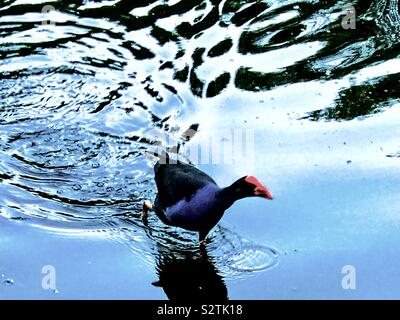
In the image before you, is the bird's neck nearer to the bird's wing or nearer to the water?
the bird's wing

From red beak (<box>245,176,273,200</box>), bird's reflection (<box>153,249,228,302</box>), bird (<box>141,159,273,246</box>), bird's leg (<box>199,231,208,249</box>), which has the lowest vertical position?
bird's reflection (<box>153,249,228,302</box>)

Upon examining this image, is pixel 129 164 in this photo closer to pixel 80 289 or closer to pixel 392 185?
pixel 80 289

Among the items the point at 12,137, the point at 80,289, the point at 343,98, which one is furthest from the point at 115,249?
the point at 343,98

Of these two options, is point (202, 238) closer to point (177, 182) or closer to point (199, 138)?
point (177, 182)

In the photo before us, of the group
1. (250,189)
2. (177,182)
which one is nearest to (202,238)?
(177,182)

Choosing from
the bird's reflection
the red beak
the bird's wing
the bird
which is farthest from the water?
the red beak

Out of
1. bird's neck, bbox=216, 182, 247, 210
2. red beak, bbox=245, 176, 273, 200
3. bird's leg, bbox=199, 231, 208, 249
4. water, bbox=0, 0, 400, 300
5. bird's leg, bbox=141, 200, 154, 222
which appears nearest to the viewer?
red beak, bbox=245, 176, 273, 200

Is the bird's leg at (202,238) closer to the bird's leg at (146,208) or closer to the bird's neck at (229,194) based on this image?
the bird's neck at (229,194)

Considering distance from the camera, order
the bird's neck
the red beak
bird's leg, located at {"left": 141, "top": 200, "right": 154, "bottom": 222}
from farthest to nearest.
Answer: bird's leg, located at {"left": 141, "top": 200, "right": 154, "bottom": 222} < the bird's neck < the red beak

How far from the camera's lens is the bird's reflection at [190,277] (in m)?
5.80

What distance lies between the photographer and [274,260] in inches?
239

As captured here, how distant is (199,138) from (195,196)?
1.76m

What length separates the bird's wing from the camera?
20.1ft

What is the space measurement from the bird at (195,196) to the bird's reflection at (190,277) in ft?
0.70
